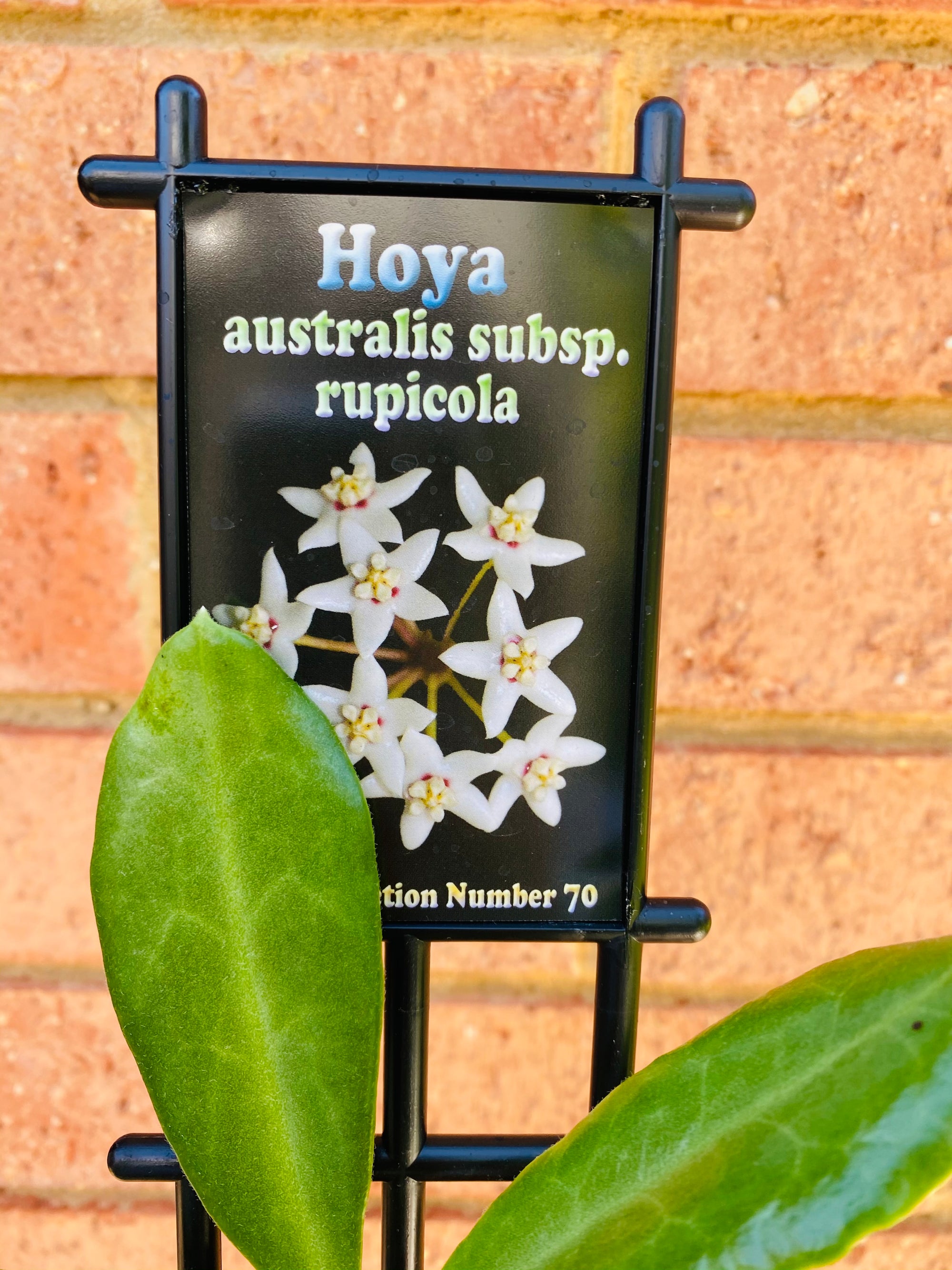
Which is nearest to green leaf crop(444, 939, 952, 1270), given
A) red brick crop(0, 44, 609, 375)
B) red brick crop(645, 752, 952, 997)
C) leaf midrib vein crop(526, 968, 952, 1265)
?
leaf midrib vein crop(526, 968, 952, 1265)

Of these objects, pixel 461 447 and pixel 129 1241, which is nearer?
pixel 461 447

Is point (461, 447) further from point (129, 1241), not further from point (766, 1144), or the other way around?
point (129, 1241)

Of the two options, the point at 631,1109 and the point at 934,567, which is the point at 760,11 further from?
the point at 631,1109

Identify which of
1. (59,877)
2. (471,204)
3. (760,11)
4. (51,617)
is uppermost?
(760,11)

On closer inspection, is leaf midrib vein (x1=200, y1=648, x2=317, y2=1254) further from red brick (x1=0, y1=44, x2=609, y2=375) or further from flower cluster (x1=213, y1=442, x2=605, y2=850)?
red brick (x1=0, y1=44, x2=609, y2=375)

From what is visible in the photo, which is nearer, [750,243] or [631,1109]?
[631,1109]

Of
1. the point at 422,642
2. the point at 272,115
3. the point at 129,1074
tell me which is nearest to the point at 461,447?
the point at 422,642

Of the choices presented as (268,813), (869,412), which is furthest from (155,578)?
(869,412)
